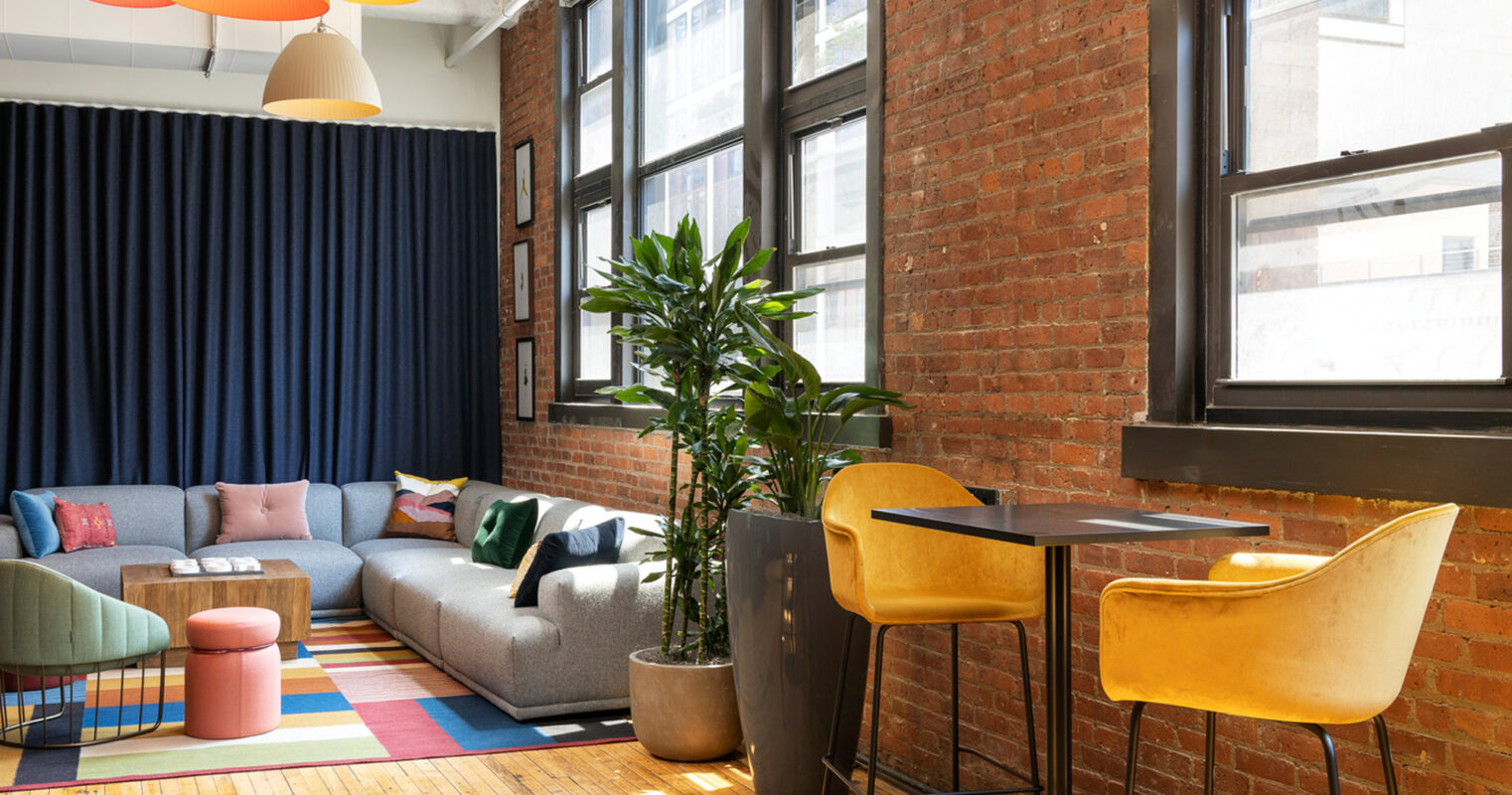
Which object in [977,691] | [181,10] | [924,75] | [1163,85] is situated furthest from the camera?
[181,10]

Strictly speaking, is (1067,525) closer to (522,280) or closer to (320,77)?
(320,77)

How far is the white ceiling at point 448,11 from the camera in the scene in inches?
308

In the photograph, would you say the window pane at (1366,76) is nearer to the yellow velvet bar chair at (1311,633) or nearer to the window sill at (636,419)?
the yellow velvet bar chair at (1311,633)

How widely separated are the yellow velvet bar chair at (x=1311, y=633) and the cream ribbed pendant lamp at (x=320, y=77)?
378 centimetres

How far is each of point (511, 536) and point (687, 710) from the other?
2.29m

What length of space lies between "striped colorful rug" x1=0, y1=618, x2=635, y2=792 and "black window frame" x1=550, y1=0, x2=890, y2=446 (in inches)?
60.0

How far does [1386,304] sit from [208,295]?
6695 millimetres

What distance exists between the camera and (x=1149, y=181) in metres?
3.13

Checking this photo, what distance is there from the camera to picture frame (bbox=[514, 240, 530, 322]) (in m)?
7.83

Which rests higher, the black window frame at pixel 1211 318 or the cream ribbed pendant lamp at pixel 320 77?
the cream ribbed pendant lamp at pixel 320 77

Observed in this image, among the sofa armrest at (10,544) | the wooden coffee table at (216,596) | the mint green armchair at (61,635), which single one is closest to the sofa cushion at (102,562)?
the sofa armrest at (10,544)

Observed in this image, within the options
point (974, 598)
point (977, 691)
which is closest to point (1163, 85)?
point (974, 598)

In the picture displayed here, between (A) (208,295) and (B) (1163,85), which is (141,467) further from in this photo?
(B) (1163,85)

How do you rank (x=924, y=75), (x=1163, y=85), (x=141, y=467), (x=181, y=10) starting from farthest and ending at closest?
(x=141, y=467), (x=181, y=10), (x=924, y=75), (x=1163, y=85)
